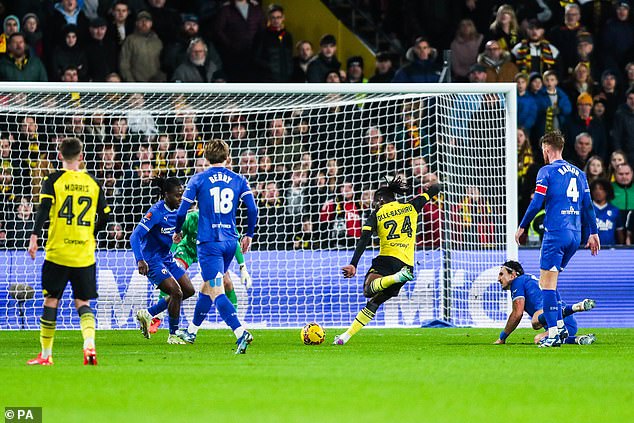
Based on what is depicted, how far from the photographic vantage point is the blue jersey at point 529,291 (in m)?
13.1

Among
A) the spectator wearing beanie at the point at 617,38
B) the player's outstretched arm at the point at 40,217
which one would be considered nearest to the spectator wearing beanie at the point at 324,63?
the spectator wearing beanie at the point at 617,38

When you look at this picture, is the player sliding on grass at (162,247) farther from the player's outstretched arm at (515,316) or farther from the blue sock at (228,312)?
the player's outstretched arm at (515,316)

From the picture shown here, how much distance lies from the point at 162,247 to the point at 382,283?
282 centimetres

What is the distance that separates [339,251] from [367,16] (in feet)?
23.3

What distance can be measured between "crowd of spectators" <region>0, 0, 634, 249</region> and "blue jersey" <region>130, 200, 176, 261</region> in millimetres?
2551

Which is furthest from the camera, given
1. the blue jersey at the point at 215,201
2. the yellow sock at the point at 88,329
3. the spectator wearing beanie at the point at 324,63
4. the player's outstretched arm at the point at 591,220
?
the spectator wearing beanie at the point at 324,63

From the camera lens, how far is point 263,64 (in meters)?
19.8

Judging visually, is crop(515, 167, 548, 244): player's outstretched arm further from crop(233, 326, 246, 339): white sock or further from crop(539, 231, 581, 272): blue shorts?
crop(233, 326, 246, 339): white sock

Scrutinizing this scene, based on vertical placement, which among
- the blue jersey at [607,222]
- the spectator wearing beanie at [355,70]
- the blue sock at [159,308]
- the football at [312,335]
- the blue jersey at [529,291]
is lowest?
the football at [312,335]

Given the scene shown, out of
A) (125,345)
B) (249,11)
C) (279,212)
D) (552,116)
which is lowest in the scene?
(125,345)

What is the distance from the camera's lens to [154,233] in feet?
46.9

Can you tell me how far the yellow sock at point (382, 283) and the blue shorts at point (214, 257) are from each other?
1.68 meters

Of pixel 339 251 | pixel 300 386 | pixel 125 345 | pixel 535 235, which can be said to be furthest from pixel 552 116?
pixel 300 386

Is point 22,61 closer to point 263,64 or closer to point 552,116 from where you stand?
point 263,64
